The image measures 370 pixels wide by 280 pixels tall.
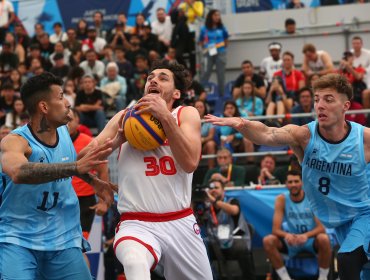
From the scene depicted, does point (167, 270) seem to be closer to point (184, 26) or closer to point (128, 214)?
→ point (128, 214)

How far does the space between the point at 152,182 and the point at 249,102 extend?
29.7ft

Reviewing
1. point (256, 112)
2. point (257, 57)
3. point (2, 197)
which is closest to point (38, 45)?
point (257, 57)

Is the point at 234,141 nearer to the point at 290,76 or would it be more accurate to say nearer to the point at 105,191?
the point at 290,76

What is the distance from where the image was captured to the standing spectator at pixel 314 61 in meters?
16.4

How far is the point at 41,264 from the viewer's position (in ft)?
22.1

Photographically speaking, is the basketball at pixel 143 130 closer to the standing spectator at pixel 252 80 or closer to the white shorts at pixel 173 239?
the white shorts at pixel 173 239

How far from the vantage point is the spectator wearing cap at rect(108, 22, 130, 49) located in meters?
19.6

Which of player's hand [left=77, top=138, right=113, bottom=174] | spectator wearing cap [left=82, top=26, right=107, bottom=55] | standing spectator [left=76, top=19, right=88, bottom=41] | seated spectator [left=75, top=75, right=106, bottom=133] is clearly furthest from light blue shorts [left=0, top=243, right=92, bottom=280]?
standing spectator [left=76, top=19, right=88, bottom=41]

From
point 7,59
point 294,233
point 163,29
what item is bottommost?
point 294,233

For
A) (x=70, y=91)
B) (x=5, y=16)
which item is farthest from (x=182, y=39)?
(x=5, y=16)

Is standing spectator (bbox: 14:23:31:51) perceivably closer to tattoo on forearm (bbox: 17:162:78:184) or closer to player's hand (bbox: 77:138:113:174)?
tattoo on forearm (bbox: 17:162:78:184)

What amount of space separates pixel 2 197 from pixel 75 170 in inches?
37.2

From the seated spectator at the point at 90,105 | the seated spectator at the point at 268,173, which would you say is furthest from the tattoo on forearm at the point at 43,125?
the seated spectator at the point at 90,105

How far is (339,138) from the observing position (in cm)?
733
